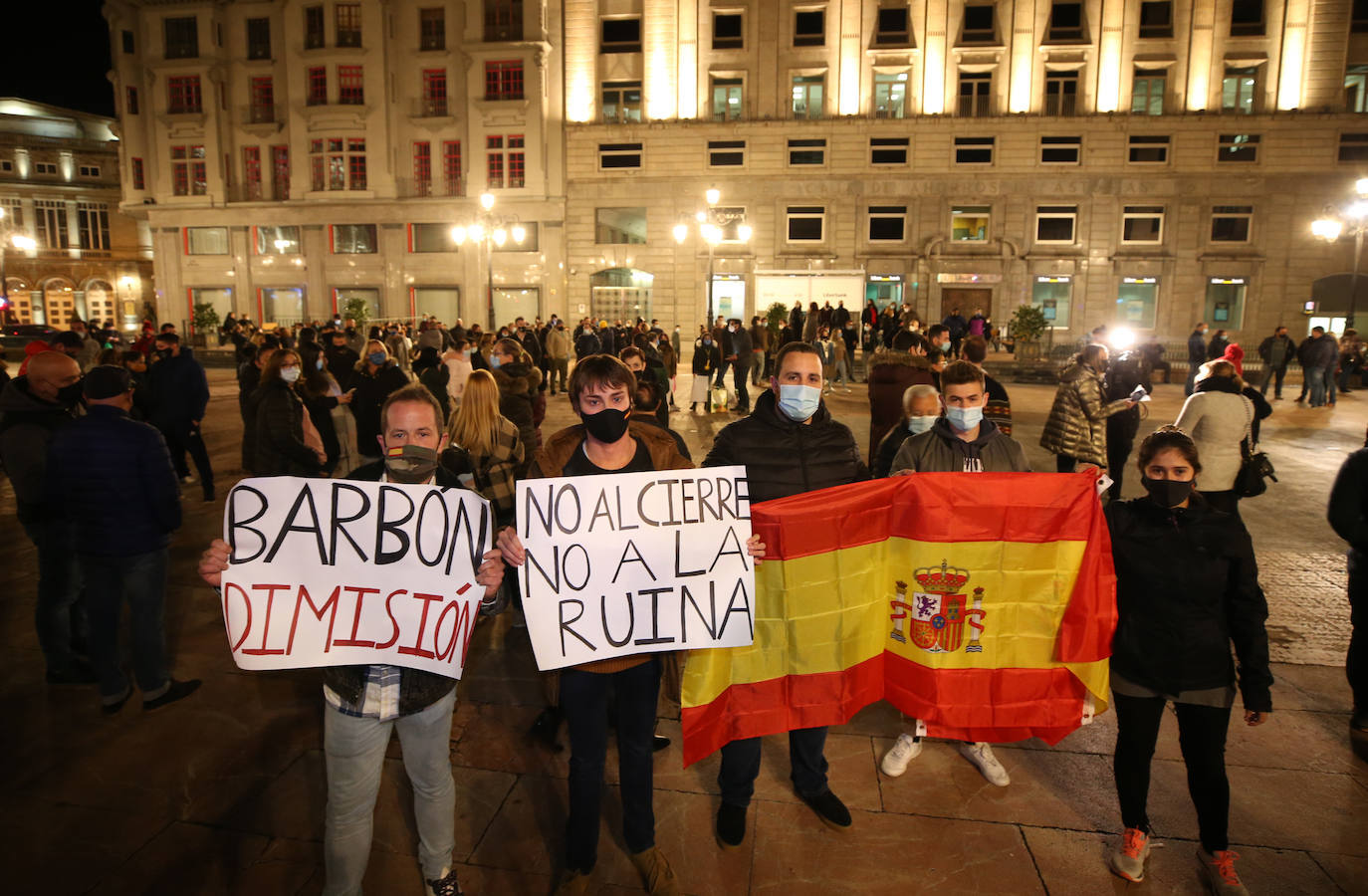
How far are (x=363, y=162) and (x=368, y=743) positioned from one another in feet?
141

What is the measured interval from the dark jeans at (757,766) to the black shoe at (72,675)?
14.3 feet

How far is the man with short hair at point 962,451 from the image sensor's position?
432 centimetres

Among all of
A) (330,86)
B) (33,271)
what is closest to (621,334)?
(330,86)

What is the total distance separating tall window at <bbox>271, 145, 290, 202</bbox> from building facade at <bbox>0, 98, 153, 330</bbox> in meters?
21.8

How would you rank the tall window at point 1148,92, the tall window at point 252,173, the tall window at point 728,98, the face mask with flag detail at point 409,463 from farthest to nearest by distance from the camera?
the tall window at point 252,173
the tall window at point 728,98
the tall window at point 1148,92
the face mask with flag detail at point 409,463

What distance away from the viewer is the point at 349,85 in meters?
40.3

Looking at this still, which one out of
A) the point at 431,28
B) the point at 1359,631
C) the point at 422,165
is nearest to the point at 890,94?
the point at 431,28

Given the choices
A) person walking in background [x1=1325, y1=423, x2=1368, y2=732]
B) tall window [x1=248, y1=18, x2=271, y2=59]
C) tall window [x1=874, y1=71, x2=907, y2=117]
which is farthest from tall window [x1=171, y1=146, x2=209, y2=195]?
person walking in background [x1=1325, y1=423, x2=1368, y2=732]

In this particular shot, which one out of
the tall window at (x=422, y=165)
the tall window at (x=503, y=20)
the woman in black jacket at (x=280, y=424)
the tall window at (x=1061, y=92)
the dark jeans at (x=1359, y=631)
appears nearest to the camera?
the dark jeans at (x=1359, y=631)

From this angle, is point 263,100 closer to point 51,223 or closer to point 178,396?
point 51,223

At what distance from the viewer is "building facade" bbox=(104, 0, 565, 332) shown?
39062mm

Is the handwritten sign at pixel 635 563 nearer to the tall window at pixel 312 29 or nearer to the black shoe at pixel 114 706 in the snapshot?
the black shoe at pixel 114 706

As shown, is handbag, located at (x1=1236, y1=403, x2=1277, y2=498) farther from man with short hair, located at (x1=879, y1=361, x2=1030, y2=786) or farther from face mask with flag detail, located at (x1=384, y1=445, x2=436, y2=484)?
face mask with flag detail, located at (x1=384, y1=445, x2=436, y2=484)

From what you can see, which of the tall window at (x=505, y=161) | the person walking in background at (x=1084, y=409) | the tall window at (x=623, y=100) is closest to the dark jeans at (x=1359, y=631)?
the person walking in background at (x=1084, y=409)
